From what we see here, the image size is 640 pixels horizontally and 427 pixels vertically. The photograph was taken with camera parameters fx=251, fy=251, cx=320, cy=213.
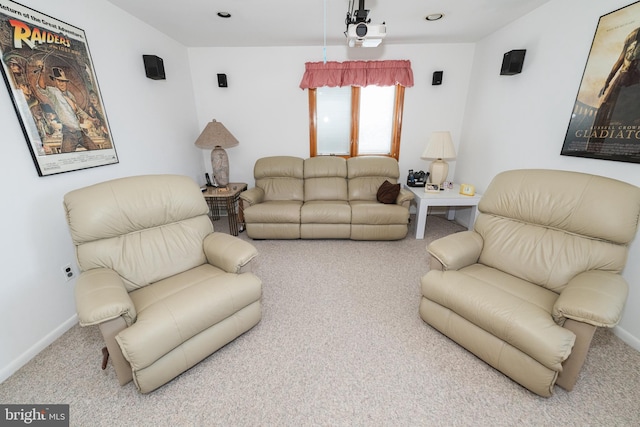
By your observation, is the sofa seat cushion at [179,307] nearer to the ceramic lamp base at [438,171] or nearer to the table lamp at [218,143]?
the table lamp at [218,143]

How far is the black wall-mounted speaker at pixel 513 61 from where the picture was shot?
249cm

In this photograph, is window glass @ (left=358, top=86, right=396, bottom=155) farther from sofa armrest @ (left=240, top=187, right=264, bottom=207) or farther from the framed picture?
the framed picture

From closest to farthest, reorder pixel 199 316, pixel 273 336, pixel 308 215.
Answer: pixel 199 316
pixel 273 336
pixel 308 215

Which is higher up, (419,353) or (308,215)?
(308,215)

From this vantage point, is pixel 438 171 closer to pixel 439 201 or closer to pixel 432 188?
pixel 432 188

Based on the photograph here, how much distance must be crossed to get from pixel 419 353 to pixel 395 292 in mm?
638

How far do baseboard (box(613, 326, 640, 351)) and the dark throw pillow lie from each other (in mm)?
2068

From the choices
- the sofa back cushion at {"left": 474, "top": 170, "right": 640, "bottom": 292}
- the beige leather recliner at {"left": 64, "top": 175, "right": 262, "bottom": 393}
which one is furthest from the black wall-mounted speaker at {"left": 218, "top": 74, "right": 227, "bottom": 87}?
the sofa back cushion at {"left": 474, "top": 170, "right": 640, "bottom": 292}

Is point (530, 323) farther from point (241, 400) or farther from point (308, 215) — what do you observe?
point (308, 215)

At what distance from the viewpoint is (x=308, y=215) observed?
3.06 m

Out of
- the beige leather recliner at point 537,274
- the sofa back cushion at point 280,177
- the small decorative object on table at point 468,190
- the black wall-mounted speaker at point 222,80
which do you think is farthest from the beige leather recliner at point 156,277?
the small decorative object on table at point 468,190

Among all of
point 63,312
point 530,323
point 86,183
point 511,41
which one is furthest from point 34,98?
point 511,41

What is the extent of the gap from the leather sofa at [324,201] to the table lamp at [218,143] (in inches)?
17.1

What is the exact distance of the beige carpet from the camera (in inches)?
49.0
